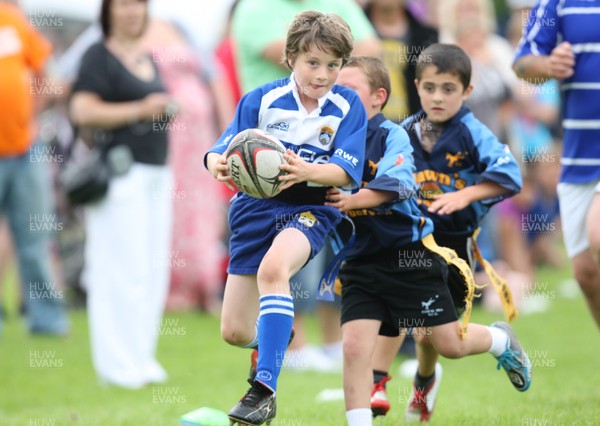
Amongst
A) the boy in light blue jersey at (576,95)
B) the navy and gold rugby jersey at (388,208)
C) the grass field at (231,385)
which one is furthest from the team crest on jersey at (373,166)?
the boy in light blue jersey at (576,95)

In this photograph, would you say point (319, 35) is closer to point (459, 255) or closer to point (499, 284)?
point (459, 255)

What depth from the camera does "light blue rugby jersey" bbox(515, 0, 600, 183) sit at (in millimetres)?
6973

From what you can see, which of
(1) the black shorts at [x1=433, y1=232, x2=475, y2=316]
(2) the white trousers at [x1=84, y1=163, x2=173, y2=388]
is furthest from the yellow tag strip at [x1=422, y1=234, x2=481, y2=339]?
(2) the white trousers at [x1=84, y1=163, x2=173, y2=388]

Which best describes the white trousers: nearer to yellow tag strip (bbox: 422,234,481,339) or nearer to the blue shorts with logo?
the blue shorts with logo

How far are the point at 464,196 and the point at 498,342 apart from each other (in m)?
0.93

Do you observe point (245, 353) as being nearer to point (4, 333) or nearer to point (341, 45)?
point (4, 333)

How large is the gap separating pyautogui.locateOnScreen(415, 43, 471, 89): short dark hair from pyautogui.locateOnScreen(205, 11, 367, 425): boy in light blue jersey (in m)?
0.70

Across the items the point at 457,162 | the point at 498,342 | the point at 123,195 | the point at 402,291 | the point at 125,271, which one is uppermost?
the point at 457,162

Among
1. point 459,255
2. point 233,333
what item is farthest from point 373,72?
point 233,333

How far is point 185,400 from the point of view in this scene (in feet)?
26.8

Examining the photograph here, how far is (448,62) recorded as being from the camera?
6.25 meters

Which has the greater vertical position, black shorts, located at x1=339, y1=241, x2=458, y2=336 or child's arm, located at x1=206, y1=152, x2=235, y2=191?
child's arm, located at x1=206, y1=152, x2=235, y2=191

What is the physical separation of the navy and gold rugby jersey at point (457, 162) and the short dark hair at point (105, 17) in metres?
3.67

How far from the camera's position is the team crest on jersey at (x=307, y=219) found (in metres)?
5.68
